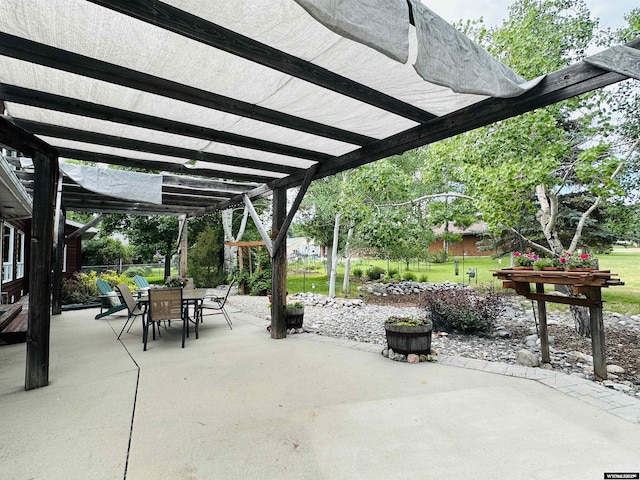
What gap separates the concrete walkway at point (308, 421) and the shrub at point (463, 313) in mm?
1842

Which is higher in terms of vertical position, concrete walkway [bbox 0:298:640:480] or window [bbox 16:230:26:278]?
window [bbox 16:230:26:278]

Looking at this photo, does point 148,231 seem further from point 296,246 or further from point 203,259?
point 296,246

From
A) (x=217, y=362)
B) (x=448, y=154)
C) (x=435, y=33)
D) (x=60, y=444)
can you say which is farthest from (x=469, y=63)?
(x=448, y=154)

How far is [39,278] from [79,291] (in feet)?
23.3

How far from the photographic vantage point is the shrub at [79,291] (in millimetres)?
8836

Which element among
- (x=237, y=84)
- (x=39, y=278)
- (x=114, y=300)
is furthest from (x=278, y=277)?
(x=114, y=300)

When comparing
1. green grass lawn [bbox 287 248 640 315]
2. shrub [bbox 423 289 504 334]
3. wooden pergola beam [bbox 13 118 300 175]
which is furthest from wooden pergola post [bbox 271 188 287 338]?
green grass lawn [bbox 287 248 640 315]

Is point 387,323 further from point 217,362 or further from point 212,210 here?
point 212,210

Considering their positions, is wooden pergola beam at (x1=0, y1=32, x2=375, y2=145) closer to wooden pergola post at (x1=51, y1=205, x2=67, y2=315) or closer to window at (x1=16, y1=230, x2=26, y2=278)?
wooden pergola post at (x1=51, y1=205, x2=67, y2=315)

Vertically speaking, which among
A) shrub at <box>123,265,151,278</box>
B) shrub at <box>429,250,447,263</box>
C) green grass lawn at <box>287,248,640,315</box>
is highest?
shrub at <box>429,250,447,263</box>

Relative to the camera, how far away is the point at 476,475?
1.85m

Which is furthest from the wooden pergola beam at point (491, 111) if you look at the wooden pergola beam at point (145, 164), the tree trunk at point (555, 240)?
the tree trunk at point (555, 240)

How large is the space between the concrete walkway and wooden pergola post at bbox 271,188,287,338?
40.5 inches

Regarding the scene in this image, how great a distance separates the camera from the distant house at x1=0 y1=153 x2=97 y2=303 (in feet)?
15.3
